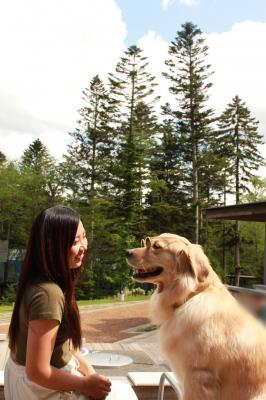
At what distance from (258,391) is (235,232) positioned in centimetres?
3410

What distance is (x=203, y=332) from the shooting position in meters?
2.50

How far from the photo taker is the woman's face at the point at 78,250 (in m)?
2.07

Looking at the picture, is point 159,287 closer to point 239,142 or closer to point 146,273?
point 146,273

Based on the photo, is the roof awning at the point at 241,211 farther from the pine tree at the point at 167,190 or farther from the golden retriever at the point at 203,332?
the pine tree at the point at 167,190

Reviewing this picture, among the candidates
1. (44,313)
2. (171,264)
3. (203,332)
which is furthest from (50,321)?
A: (171,264)

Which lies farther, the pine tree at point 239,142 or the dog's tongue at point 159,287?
the pine tree at point 239,142

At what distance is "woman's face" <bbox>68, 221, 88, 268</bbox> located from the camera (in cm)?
207

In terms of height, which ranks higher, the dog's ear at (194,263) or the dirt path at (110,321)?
the dog's ear at (194,263)

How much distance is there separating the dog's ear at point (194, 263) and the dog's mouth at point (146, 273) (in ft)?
0.53

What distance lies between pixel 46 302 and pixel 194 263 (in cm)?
121

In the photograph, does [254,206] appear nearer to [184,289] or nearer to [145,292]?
[184,289]

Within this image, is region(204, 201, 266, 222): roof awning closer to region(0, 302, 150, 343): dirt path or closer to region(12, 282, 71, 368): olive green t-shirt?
region(0, 302, 150, 343): dirt path

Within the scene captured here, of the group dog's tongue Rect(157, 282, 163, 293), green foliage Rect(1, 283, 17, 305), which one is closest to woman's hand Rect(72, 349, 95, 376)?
dog's tongue Rect(157, 282, 163, 293)

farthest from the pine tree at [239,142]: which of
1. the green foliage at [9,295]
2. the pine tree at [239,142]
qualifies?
the green foliage at [9,295]
